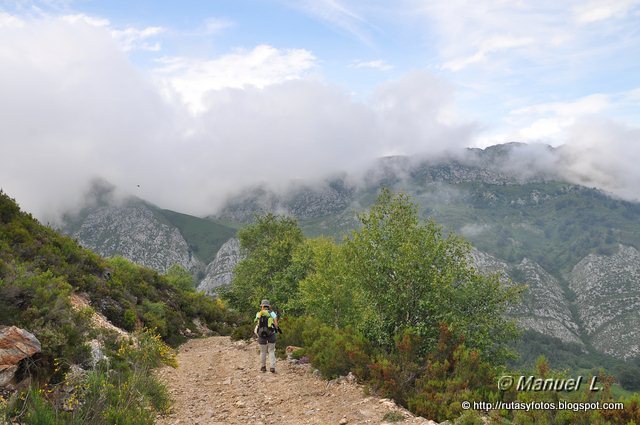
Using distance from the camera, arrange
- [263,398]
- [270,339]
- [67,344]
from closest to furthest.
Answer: [67,344]
[263,398]
[270,339]

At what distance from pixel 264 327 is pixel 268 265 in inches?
1131

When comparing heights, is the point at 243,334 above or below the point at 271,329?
below

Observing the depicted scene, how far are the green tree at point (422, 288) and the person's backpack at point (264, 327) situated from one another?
13.0 feet

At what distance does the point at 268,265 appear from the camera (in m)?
45.6

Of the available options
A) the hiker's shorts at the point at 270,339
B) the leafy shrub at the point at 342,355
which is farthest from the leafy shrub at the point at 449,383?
the hiker's shorts at the point at 270,339

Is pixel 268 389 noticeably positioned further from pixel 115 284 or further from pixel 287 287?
pixel 287 287

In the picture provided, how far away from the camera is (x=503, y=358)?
17.0 meters

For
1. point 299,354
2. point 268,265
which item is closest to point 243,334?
point 299,354

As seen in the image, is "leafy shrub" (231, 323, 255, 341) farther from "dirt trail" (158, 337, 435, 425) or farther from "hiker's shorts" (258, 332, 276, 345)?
"hiker's shorts" (258, 332, 276, 345)

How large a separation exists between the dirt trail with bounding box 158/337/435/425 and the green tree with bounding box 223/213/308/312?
21486 millimetres

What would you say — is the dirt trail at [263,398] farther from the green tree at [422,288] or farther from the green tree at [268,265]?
the green tree at [268,265]

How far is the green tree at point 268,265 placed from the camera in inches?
1655

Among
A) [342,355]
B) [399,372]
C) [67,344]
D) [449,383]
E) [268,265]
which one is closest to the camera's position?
[67,344]

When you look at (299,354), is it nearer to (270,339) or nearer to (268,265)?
(270,339)
